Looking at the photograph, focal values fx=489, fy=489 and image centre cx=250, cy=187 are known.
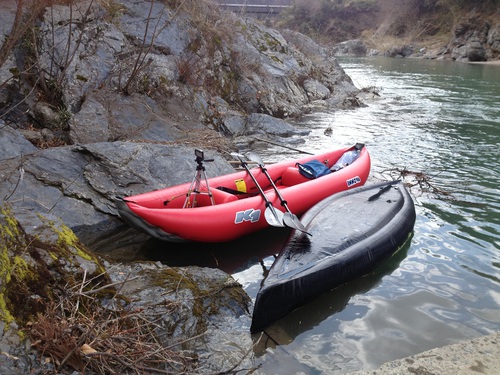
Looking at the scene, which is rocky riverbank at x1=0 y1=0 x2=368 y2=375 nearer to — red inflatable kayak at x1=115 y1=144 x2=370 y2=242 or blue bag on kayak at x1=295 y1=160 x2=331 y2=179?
red inflatable kayak at x1=115 y1=144 x2=370 y2=242

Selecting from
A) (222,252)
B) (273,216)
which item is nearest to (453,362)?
(273,216)

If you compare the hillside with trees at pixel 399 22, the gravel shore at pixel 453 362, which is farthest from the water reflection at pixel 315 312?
the hillside with trees at pixel 399 22

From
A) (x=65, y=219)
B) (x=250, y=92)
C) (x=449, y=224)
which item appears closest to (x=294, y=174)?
(x=449, y=224)

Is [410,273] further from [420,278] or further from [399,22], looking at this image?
[399,22]

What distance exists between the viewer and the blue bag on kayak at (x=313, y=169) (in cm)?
661

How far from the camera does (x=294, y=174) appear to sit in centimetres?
668

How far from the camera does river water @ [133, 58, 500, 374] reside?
3.74 m

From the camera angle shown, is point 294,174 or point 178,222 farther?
point 294,174

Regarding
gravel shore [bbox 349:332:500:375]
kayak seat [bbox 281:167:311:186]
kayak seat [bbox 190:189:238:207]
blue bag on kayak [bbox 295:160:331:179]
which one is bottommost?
gravel shore [bbox 349:332:500:375]

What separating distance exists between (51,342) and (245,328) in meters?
1.68

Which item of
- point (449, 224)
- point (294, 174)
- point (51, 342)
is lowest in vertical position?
point (449, 224)

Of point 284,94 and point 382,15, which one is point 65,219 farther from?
point 382,15

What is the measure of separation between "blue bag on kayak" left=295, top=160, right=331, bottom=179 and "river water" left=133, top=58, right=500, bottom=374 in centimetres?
110

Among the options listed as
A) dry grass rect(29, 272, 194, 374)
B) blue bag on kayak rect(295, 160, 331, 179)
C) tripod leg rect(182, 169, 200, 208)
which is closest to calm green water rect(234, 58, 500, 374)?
dry grass rect(29, 272, 194, 374)
